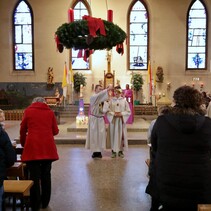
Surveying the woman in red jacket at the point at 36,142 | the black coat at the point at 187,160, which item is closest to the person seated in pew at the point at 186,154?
the black coat at the point at 187,160

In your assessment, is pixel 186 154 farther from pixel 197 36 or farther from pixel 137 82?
pixel 197 36

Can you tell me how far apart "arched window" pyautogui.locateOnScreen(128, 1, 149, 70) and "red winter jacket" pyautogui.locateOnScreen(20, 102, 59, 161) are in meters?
12.8

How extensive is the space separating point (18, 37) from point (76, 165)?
11.7 meters

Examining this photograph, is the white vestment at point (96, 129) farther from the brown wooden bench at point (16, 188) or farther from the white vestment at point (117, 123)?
the brown wooden bench at point (16, 188)

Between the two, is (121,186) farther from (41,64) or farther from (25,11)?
(25,11)

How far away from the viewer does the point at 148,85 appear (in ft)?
52.1

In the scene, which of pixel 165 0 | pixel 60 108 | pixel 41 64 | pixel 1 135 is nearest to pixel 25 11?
pixel 41 64

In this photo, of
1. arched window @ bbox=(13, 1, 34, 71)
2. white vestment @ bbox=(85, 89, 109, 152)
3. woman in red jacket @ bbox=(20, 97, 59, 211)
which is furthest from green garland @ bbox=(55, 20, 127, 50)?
arched window @ bbox=(13, 1, 34, 71)

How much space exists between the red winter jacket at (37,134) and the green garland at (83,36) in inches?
118

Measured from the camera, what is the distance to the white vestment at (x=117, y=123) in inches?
282

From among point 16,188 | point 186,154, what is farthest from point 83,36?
point 186,154

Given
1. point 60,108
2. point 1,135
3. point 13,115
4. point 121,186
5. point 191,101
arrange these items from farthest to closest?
point 60,108, point 13,115, point 121,186, point 1,135, point 191,101

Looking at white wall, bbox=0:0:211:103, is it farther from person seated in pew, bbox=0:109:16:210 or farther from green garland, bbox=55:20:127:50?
person seated in pew, bbox=0:109:16:210

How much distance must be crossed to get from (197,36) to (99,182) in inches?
511
